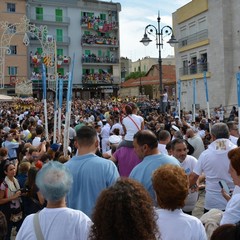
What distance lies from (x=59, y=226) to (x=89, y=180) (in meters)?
1.15

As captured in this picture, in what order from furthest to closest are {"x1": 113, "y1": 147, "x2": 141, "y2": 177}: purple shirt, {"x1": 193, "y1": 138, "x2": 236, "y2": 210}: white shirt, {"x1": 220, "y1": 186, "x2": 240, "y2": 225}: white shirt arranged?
{"x1": 113, "y1": 147, "x2": 141, "y2": 177}: purple shirt, {"x1": 193, "y1": 138, "x2": 236, "y2": 210}: white shirt, {"x1": 220, "y1": 186, "x2": 240, "y2": 225}: white shirt

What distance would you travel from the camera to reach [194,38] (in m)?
33.5

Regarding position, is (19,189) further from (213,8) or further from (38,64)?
(38,64)

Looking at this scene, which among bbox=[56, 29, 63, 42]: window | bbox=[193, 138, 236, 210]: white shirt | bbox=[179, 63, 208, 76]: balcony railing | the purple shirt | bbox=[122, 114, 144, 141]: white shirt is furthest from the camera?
bbox=[56, 29, 63, 42]: window

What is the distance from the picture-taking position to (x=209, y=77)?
31.3m

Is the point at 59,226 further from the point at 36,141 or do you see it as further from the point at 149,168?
A: the point at 36,141

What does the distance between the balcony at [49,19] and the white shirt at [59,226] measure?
2185 inches

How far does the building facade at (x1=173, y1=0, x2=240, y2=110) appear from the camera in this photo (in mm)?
29547

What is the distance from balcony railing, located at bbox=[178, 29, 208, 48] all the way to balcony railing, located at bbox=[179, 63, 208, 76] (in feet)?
7.12

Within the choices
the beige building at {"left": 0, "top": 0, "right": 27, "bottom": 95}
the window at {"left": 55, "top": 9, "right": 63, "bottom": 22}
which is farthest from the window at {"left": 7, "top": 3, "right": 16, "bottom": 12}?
the window at {"left": 55, "top": 9, "right": 63, "bottom": 22}

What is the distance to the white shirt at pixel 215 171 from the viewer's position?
481cm

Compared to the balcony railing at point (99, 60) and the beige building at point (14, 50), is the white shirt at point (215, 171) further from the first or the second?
the balcony railing at point (99, 60)

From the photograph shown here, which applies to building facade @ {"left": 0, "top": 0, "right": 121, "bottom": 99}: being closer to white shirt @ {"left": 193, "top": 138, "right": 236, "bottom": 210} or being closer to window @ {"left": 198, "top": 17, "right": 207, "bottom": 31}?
window @ {"left": 198, "top": 17, "right": 207, "bottom": 31}

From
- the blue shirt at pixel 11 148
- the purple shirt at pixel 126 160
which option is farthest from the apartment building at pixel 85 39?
the purple shirt at pixel 126 160
